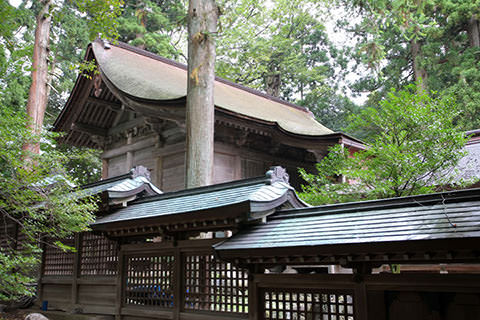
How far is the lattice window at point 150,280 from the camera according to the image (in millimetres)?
7273

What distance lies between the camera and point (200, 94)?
932cm

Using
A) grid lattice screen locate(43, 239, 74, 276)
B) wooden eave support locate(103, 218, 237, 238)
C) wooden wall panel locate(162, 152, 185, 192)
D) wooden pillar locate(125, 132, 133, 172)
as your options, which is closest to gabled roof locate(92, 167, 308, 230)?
wooden eave support locate(103, 218, 237, 238)

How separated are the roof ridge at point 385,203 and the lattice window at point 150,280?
96.4 inches

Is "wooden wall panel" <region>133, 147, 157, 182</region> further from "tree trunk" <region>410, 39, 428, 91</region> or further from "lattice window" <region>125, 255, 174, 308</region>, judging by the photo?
"tree trunk" <region>410, 39, 428, 91</region>

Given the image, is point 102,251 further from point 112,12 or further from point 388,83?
point 388,83

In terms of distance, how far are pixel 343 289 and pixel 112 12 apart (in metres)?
8.78

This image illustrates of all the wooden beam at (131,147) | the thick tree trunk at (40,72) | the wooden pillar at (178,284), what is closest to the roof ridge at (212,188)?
the wooden pillar at (178,284)

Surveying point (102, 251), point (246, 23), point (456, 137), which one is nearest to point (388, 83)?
point (246, 23)

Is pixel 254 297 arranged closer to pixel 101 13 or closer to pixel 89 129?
pixel 101 13

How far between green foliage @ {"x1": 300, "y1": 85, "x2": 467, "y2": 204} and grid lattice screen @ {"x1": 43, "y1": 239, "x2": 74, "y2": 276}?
18.5ft

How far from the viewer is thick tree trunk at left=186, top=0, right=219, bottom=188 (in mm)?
8898

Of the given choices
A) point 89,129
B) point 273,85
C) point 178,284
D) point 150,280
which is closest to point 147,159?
point 89,129

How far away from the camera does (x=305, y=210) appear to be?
575cm

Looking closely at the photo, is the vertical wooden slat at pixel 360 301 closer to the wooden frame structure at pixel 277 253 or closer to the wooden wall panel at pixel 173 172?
the wooden frame structure at pixel 277 253
